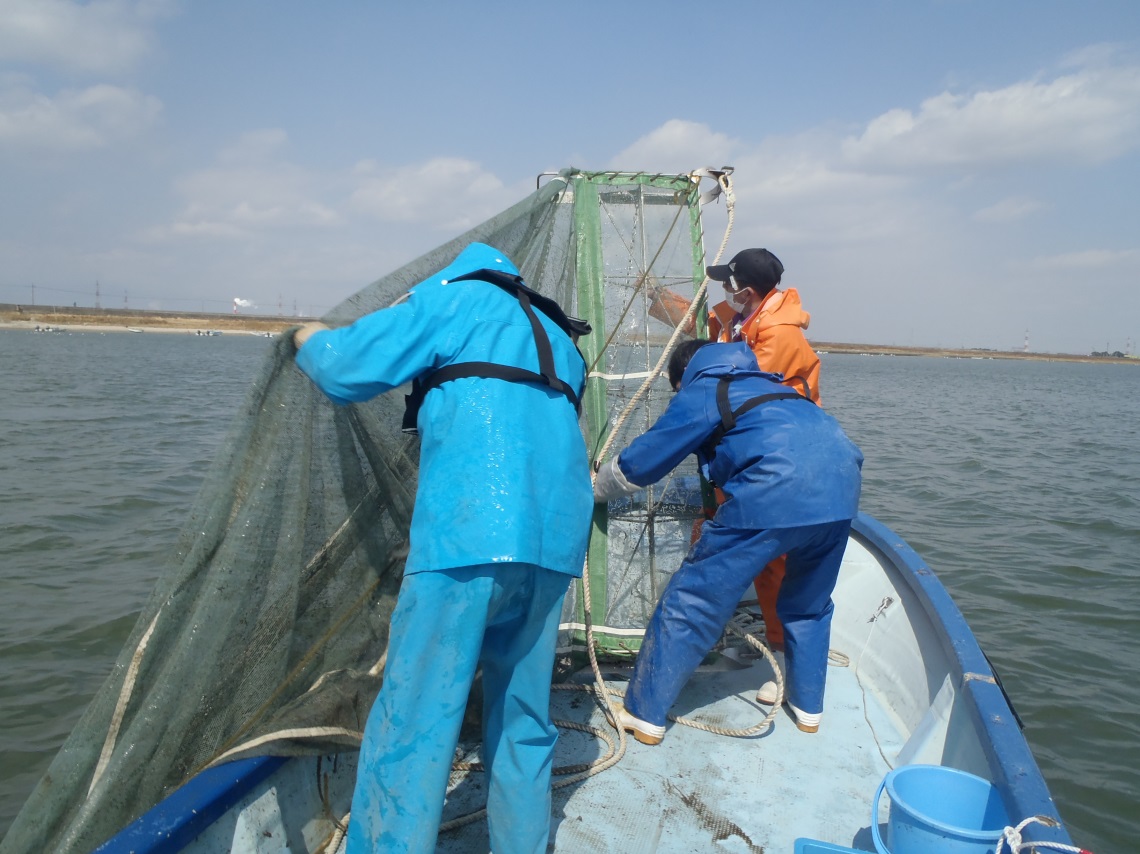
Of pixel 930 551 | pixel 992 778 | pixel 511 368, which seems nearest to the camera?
pixel 511 368

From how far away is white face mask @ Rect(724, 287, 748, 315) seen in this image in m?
3.72

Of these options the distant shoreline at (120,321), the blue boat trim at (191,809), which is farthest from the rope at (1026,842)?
the distant shoreline at (120,321)

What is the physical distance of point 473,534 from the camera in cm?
183

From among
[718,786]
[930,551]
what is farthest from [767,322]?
[930,551]

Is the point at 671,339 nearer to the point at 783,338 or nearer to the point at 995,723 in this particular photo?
the point at 783,338

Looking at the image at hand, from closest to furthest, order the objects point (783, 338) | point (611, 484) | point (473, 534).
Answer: point (473, 534) → point (611, 484) → point (783, 338)

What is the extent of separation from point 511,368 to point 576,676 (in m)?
2.19

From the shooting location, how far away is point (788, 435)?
2902 millimetres

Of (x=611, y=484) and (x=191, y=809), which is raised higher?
(x=611, y=484)

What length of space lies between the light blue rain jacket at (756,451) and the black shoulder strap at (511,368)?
83cm

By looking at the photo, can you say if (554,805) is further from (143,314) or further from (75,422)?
(143,314)

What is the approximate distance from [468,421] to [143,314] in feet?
350

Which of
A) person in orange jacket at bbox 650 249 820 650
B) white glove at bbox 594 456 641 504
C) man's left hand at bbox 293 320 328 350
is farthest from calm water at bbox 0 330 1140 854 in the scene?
person in orange jacket at bbox 650 249 820 650

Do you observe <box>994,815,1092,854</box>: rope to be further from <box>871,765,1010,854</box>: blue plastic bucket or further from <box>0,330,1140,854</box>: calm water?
<box>0,330,1140,854</box>: calm water
